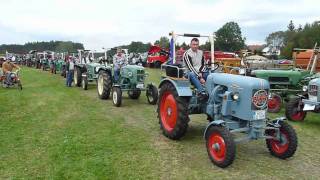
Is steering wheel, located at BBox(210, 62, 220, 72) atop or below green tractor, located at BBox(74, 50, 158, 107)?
atop

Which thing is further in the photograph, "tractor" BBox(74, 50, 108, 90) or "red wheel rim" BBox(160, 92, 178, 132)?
"tractor" BBox(74, 50, 108, 90)

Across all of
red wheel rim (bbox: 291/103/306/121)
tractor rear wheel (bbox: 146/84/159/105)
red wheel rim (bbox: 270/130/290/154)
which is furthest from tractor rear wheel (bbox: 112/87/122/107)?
red wheel rim (bbox: 270/130/290/154)

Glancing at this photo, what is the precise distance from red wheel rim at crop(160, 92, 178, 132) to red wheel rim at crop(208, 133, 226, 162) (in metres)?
1.27

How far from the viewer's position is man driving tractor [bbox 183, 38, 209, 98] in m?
7.29

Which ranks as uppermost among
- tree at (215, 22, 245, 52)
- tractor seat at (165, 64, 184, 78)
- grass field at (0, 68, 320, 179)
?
tree at (215, 22, 245, 52)

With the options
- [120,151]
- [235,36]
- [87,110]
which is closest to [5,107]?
[87,110]

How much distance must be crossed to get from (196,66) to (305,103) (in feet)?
10.5

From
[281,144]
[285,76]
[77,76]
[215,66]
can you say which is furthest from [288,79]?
[77,76]

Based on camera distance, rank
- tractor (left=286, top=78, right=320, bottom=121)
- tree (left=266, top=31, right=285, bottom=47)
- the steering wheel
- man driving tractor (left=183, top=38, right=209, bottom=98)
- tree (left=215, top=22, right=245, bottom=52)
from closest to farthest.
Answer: man driving tractor (left=183, top=38, right=209, bottom=98) < the steering wheel < tractor (left=286, top=78, right=320, bottom=121) < tree (left=215, top=22, right=245, bottom=52) < tree (left=266, top=31, right=285, bottom=47)

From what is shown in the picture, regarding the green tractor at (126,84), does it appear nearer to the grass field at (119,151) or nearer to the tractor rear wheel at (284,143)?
the grass field at (119,151)

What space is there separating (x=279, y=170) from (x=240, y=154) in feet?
2.81

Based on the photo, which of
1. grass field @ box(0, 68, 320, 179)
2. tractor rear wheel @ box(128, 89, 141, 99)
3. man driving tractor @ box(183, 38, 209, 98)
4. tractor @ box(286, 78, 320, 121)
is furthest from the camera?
tractor rear wheel @ box(128, 89, 141, 99)

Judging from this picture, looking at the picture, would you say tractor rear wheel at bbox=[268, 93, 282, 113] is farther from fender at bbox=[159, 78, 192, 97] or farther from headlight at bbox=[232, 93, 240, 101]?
headlight at bbox=[232, 93, 240, 101]

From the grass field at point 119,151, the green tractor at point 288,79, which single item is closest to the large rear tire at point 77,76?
the grass field at point 119,151
